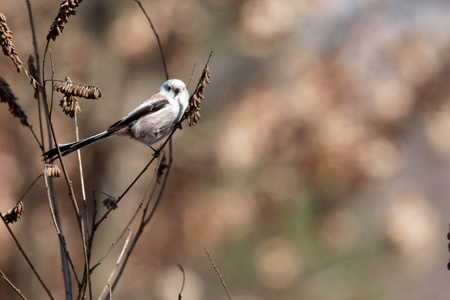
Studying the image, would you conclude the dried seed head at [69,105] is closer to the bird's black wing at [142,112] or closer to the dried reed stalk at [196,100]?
the dried reed stalk at [196,100]

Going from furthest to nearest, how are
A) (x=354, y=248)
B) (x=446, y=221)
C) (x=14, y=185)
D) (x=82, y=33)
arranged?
(x=446, y=221)
(x=354, y=248)
(x=82, y=33)
(x=14, y=185)

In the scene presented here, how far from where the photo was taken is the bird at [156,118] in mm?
2633

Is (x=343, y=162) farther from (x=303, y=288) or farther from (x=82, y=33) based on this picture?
(x=82, y=33)

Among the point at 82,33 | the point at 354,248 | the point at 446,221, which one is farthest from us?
the point at 446,221

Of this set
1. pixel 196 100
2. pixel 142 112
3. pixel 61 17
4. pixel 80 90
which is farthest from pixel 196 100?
pixel 142 112

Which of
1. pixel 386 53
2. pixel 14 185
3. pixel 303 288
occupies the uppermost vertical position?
pixel 386 53

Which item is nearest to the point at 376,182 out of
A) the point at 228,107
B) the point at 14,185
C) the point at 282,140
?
the point at 282,140

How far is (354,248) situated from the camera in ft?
33.0

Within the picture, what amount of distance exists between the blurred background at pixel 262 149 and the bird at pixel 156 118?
5103 mm

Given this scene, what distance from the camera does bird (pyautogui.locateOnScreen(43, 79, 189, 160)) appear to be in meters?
2.63

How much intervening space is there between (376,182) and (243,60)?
3010mm

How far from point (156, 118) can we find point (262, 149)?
6.78m

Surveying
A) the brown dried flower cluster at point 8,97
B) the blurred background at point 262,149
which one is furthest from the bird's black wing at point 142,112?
the blurred background at point 262,149

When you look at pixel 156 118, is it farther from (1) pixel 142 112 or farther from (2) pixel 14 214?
(2) pixel 14 214
